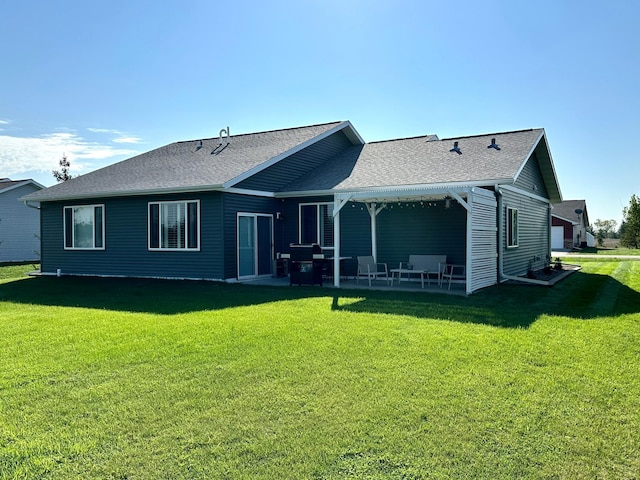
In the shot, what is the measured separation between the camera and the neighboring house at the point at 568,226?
40812 mm

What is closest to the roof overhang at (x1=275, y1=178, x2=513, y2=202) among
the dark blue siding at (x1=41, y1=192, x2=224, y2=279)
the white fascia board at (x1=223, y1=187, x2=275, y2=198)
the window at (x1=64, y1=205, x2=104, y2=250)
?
the white fascia board at (x1=223, y1=187, x2=275, y2=198)

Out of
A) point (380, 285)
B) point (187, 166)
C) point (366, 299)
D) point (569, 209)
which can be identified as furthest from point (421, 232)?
point (569, 209)

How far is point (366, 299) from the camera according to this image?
9.86m

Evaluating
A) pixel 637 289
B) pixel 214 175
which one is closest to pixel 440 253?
pixel 637 289

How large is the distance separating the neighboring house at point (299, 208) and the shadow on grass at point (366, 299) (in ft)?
3.73

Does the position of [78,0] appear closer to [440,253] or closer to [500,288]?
[440,253]

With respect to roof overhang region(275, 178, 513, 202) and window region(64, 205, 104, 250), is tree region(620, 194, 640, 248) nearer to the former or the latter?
roof overhang region(275, 178, 513, 202)

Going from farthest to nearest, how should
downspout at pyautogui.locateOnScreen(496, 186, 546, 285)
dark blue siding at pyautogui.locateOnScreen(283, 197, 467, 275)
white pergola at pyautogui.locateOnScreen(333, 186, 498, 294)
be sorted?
dark blue siding at pyautogui.locateOnScreen(283, 197, 467, 275), downspout at pyautogui.locateOnScreen(496, 186, 546, 285), white pergola at pyautogui.locateOnScreen(333, 186, 498, 294)

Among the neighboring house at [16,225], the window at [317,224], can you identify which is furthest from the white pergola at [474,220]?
the neighboring house at [16,225]

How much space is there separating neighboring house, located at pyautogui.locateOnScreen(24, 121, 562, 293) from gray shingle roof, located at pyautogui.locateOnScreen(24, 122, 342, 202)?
0.24ft

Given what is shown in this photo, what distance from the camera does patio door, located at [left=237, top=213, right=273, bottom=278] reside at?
1375 cm

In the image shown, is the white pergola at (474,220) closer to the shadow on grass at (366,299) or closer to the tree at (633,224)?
the shadow on grass at (366,299)

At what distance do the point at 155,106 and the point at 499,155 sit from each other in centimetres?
1156

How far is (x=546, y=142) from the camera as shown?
49.6 feet
